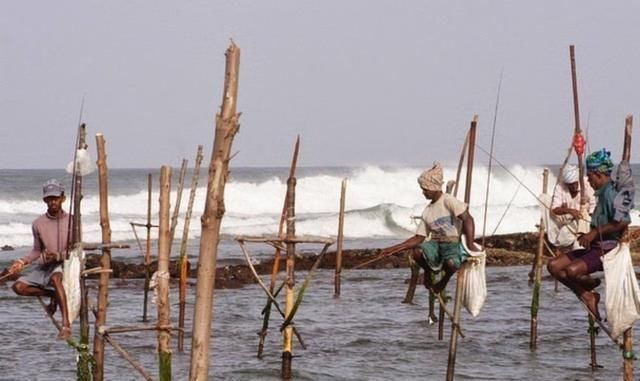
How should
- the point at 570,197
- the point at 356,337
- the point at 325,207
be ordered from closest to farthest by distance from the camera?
the point at 570,197
the point at 356,337
the point at 325,207

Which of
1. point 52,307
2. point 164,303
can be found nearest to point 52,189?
point 52,307

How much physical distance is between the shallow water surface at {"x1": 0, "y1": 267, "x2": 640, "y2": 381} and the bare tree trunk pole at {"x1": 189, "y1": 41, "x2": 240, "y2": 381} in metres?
5.16

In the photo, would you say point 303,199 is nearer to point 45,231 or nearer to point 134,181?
point 134,181

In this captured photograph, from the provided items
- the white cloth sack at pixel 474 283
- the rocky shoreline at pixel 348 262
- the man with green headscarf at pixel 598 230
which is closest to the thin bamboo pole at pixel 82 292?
the white cloth sack at pixel 474 283

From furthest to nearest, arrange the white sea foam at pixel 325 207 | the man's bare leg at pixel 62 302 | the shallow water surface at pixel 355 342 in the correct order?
the white sea foam at pixel 325 207
the shallow water surface at pixel 355 342
the man's bare leg at pixel 62 302

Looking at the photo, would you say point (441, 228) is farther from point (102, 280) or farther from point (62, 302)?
point (62, 302)

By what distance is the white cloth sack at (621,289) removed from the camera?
977 centimetres

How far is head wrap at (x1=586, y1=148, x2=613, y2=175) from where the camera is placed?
32.8ft

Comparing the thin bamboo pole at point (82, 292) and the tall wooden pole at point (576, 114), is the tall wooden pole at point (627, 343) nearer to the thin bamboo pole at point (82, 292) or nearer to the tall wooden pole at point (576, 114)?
the tall wooden pole at point (576, 114)

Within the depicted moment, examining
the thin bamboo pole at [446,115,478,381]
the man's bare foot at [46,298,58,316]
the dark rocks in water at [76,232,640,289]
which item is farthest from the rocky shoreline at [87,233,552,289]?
the man's bare foot at [46,298,58,316]

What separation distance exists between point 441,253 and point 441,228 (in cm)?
24

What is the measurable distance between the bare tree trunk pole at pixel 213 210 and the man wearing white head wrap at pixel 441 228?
3598 mm

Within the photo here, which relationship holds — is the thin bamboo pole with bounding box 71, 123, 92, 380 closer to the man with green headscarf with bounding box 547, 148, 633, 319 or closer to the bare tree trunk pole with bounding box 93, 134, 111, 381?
the bare tree trunk pole with bounding box 93, 134, 111, 381

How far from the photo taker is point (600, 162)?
10.0m
